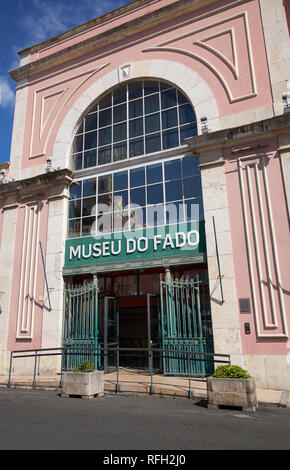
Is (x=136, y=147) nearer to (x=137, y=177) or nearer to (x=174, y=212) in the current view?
(x=137, y=177)

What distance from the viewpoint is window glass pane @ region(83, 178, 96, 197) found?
13742 millimetres

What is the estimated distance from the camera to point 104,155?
14070 mm

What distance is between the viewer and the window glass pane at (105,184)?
13426 millimetres

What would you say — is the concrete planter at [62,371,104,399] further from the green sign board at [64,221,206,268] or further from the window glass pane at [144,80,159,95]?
the window glass pane at [144,80,159,95]

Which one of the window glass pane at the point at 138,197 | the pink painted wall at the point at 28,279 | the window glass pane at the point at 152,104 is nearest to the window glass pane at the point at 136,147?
the window glass pane at the point at 152,104

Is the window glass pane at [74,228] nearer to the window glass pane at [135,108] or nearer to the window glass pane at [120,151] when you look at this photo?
the window glass pane at [120,151]

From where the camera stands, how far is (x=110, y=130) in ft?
46.6

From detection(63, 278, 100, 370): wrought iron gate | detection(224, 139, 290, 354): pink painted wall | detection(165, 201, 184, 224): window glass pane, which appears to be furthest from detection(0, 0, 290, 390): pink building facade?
detection(63, 278, 100, 370): wrought iron gate

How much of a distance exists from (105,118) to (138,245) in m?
6.03

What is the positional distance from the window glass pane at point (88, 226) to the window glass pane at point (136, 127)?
12.3 ft

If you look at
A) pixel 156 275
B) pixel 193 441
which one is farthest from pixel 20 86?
pixel 193 441

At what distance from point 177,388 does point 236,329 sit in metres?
2.42

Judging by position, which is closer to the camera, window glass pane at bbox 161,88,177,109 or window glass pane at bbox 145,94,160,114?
window glass pane at bbox 161,88,177,109

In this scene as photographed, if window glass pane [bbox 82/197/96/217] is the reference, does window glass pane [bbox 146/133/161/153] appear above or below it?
above
